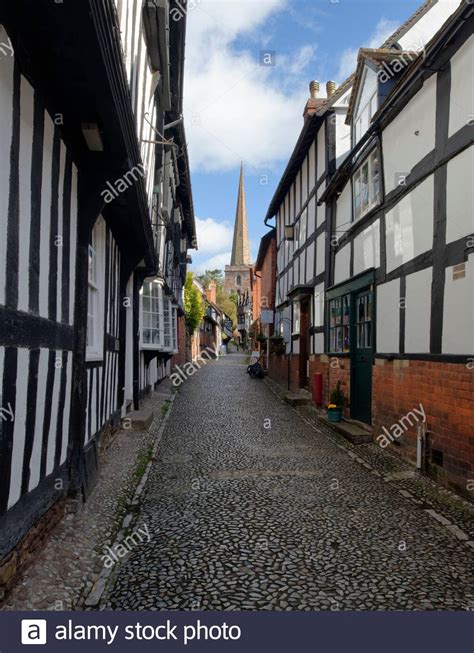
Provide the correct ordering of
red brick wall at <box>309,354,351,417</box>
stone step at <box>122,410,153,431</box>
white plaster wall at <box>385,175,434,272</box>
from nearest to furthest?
white plaster wall at <box>385,175,434,272</box> → stone step at <box>122,410,153,431</box> → red brick wall at <box>309,354,351,417</box>

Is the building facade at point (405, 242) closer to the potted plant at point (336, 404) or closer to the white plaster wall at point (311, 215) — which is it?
the potted plant at point (336, 404)

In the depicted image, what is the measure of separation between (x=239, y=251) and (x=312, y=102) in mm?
71843

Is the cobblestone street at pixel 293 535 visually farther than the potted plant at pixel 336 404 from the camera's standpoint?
No

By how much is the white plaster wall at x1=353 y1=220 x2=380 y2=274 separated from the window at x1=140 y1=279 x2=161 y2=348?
4.57m

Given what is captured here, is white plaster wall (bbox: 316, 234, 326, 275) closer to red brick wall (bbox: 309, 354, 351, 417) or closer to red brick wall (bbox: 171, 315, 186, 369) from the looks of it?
red brick wall (bbox: 309, 354, 351, 417)

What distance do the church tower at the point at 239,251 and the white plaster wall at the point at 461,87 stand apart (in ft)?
247

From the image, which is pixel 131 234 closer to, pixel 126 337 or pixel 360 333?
pixel 126 337

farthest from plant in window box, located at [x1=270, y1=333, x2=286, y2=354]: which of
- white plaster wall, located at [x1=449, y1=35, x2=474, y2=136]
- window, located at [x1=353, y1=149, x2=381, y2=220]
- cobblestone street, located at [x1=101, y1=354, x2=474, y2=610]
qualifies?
white plaster wall, located at [x1=449, y1=35, x2=474, y2=136]

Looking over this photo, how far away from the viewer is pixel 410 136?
6.13 meters

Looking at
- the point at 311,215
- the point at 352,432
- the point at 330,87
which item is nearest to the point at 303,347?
the point at 311,215

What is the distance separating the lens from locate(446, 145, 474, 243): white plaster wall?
462cm

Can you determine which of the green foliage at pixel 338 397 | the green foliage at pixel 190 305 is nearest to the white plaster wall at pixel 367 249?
the green foliage at pixel 338 397

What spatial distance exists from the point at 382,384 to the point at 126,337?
4.40 m

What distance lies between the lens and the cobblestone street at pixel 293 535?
2.91m
